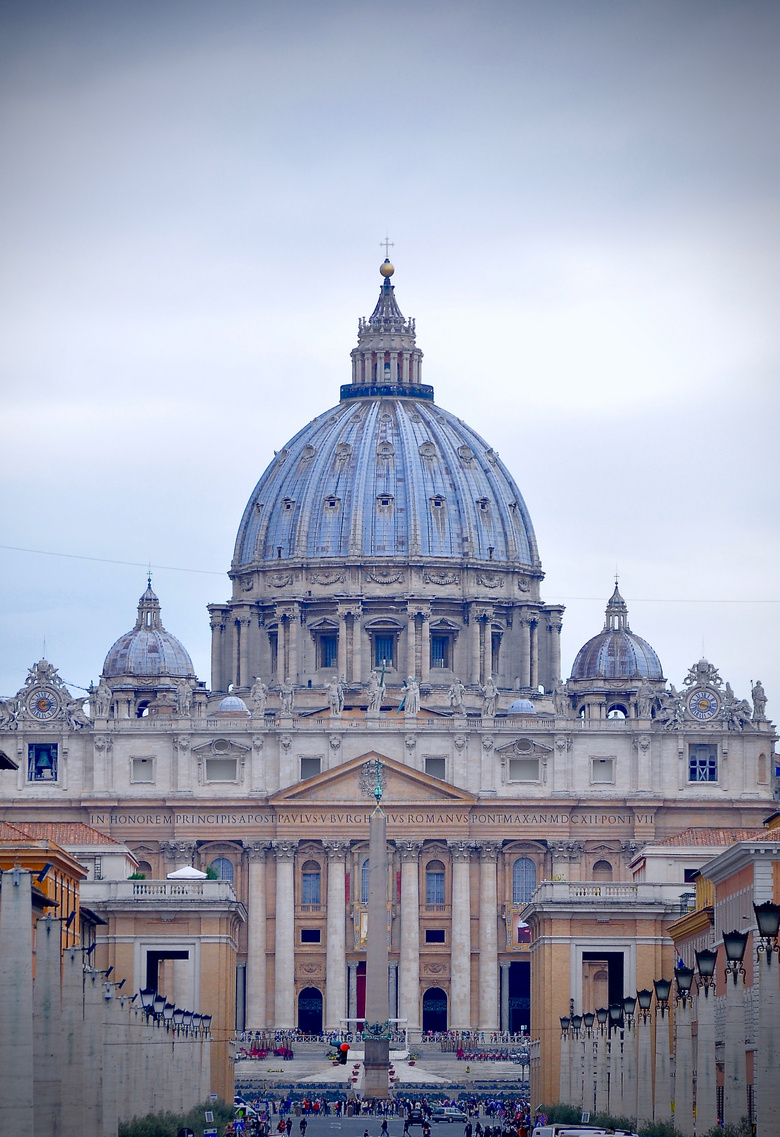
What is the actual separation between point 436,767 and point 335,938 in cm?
1088

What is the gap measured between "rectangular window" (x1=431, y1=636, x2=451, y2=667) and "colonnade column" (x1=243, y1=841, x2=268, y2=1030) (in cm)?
2760

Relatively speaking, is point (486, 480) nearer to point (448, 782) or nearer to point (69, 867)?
point (448, 782)

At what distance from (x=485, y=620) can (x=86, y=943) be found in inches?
3044

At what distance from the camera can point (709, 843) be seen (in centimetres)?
12812

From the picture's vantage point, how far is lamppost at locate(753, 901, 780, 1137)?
53.7m

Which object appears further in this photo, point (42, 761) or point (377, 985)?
point (42, 761)

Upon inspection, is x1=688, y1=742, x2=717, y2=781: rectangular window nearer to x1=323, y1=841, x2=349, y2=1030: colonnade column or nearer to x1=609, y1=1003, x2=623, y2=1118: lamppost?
x1=323, y1=841, x2=349, y2=1030: colonnade column

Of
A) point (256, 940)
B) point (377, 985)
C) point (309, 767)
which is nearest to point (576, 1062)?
point (377, 985)

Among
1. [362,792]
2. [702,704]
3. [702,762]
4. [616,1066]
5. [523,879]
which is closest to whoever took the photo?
[616,1066]

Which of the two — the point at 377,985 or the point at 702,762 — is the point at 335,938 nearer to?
the point at 702,762

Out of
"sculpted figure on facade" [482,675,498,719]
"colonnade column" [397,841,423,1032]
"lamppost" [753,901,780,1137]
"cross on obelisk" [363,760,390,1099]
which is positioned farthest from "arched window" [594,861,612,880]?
"lamppost" [753,901,780,1137]

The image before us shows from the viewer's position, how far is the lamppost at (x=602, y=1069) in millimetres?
92188

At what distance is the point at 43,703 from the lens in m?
167

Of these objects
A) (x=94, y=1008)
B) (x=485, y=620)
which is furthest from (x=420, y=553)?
(x=94, y=1008)
